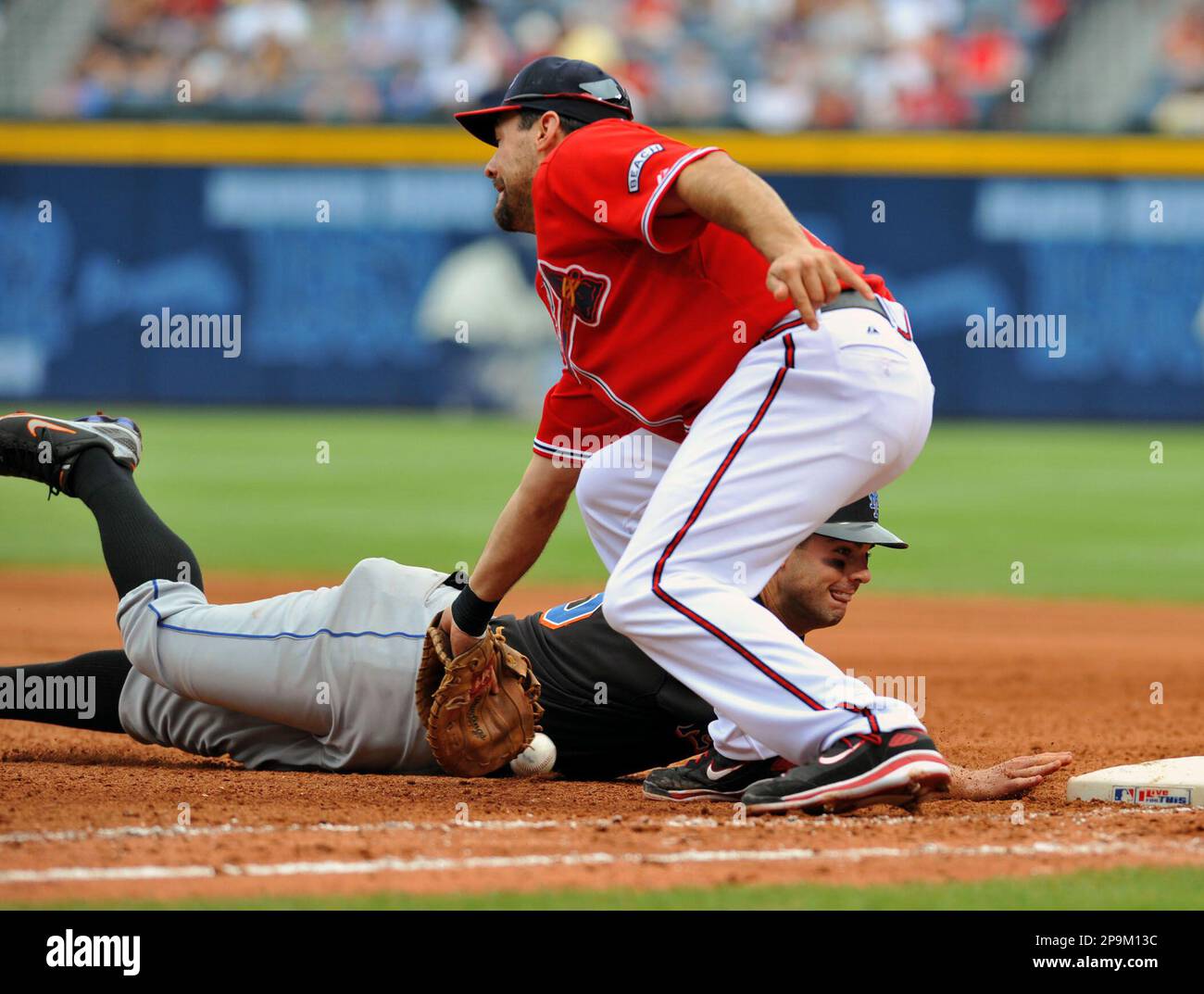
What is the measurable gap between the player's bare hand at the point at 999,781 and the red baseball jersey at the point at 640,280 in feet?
3.38

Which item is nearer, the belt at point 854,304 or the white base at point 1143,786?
the belt at point 854,304

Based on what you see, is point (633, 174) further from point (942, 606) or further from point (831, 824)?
point (942, 606)

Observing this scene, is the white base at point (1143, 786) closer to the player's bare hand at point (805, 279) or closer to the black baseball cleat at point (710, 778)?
the black baseball cleat at point (710, 778)

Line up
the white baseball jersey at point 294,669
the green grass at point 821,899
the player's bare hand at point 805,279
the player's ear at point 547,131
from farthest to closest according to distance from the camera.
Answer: the white baseball jersey at point 294,669 < the player's ear at point 547,131 < the player's bare hand at point 805,279 < the green grass at point 821,899

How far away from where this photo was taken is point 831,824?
3.18 m

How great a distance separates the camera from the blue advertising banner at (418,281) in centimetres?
1636

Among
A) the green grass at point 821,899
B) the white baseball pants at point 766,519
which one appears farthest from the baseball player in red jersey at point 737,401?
the green grass at point 821,899

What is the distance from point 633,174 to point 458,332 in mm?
12973

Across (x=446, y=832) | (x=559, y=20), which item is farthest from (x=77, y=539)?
(x=559, y=20)

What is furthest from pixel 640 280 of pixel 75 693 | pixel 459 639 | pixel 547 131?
pixel 75 693

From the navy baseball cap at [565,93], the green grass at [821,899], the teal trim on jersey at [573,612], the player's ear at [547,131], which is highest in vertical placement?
the navy baseball cap at [565,93]
